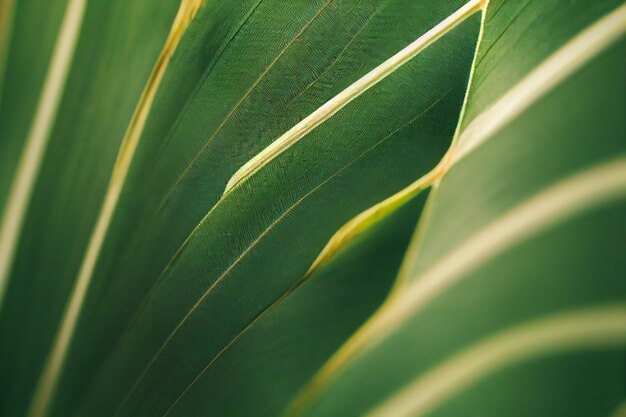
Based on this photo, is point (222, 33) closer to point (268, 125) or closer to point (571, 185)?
point (268, 125)

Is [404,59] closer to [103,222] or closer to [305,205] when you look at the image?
[305,205]

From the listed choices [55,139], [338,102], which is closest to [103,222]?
[55,139]

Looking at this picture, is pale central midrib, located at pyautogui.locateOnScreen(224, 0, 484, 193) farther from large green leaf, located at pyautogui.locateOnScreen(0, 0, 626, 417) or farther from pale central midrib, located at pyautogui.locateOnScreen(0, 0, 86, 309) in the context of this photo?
pale central midrib, located at pyautogui.locateOnScreen(0, 0, 86, 309)

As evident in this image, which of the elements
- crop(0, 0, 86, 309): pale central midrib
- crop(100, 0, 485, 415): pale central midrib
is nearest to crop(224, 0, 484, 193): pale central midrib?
crop(100, 0, 485, 415): pale central midrib

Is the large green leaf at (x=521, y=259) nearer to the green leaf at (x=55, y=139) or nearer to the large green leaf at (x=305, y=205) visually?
the large green leaf at (x=305, y=205)

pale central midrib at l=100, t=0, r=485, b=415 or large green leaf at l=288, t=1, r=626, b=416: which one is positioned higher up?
pale central midrib at l=100, t=0, r=485, b=415

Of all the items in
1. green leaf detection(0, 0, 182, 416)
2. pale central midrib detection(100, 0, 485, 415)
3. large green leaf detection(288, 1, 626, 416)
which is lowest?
large green leaf detection(288, 1, 626, 416)

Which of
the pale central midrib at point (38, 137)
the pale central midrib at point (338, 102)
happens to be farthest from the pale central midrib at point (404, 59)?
the pale central midrib at point (38, 137)
